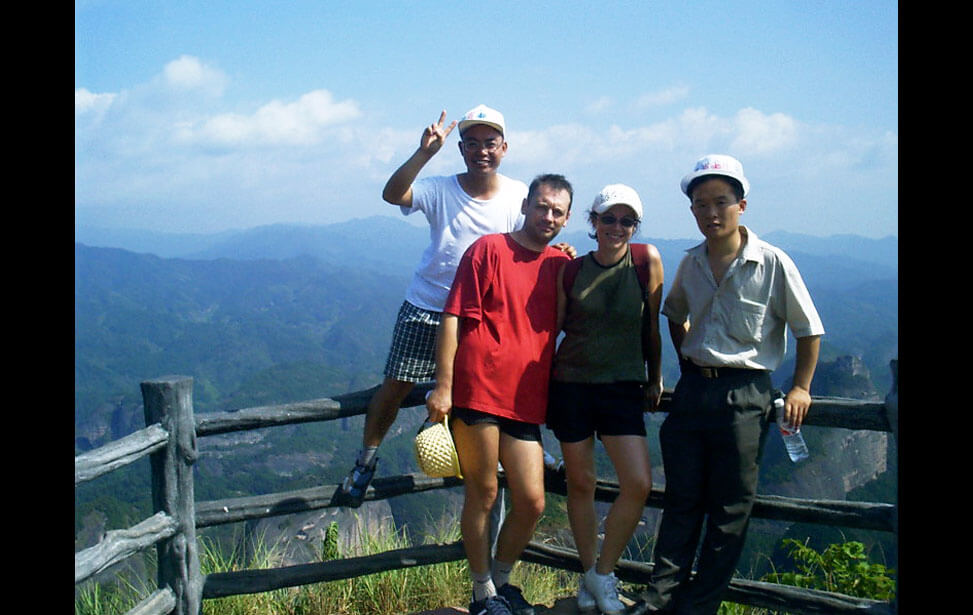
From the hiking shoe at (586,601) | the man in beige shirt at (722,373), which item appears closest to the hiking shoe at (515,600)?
the hiking shoe at (586,601)

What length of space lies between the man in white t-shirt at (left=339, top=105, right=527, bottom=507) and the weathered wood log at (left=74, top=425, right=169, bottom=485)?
0.95 metres

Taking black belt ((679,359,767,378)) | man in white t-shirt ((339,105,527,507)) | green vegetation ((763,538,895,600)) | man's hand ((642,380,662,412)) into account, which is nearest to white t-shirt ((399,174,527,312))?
man in white t-shirt ((339,105,527,507))

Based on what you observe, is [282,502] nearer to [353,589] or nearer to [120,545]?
[353,589]

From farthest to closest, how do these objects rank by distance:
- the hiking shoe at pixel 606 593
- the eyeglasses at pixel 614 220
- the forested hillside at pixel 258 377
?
1. the forested hillside at pixel 258 377
2. the hiking shoe at pixel 606 593
3. the eyeglasses at pixel 614 220

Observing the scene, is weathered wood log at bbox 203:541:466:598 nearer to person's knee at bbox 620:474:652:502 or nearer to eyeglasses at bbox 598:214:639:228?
person's knee at bbox 620:474:652:502

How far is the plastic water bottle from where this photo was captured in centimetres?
337

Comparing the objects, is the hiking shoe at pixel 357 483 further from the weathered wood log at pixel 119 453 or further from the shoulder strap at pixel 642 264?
the shoulder strap at pixel 642 264

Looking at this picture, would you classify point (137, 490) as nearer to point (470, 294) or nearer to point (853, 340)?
point (470, 294)

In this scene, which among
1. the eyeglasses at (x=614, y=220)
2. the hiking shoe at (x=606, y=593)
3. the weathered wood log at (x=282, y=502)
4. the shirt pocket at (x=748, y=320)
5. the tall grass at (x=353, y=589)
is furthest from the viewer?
the tall grass at (x=353, y=589)

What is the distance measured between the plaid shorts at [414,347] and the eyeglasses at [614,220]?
3.32 ft

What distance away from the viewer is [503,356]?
11.5 ft

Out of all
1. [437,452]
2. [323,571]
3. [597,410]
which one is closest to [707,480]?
[597,410]

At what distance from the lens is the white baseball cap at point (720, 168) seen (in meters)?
3.27

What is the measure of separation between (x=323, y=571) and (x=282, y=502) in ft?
1.48
